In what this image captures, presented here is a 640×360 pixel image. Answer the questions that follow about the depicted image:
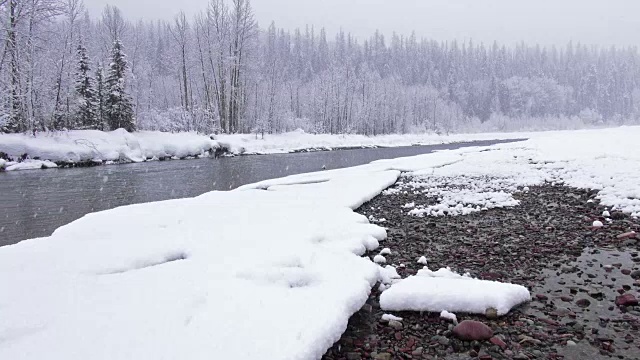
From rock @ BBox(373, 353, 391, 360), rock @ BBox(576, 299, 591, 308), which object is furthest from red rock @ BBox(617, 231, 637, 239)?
rock @ BBox(373, 353, 391, 360)

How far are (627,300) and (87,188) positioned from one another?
1819cm

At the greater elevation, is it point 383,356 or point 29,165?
point 29,165

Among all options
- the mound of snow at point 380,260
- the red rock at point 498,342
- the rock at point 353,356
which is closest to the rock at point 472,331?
the red rock at point 498,342

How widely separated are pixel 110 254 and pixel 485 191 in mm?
11316

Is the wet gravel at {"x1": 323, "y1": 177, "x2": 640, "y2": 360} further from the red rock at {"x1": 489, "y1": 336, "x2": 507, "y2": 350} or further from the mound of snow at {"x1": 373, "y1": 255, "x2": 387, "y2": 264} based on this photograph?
the mound of snow at {"x1": 373, "y1": 255, "x2": 387, "y2": 264}

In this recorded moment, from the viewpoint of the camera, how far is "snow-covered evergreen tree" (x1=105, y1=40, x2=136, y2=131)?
32.9m

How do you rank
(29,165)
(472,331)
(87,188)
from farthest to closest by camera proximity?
(29,165), (87,188), (472,331)

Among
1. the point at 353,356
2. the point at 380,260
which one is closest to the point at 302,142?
the point at 380,260

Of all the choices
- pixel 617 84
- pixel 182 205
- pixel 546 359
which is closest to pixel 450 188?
pixel 182 205

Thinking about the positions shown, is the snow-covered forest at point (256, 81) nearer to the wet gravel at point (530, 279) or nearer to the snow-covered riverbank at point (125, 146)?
the snow-covered riverbank at point (125, 146)

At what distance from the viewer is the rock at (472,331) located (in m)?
4.19

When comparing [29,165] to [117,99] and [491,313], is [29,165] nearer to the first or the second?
[117,99]

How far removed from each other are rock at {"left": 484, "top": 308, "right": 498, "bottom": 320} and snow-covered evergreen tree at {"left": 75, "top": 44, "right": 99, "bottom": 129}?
36133mm

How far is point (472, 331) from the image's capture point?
4234 mm
